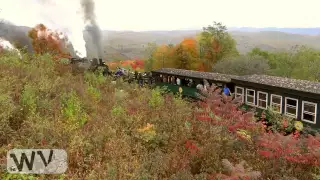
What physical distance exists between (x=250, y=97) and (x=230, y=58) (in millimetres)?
29774

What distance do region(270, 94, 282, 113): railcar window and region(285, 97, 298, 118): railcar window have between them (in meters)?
0.44

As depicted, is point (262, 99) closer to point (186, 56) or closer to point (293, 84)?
point (293, 84)

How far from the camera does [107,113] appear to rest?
10906mm

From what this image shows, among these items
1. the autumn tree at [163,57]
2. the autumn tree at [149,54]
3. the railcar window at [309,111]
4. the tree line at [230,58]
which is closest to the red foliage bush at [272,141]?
the railcar window at [309,111]

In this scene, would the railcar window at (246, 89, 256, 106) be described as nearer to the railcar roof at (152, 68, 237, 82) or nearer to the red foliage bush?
the railcar roof at (152, 68, 237, 82)

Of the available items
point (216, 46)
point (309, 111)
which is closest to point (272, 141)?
point (309, 111)

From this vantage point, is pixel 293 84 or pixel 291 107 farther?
pixel 293 84

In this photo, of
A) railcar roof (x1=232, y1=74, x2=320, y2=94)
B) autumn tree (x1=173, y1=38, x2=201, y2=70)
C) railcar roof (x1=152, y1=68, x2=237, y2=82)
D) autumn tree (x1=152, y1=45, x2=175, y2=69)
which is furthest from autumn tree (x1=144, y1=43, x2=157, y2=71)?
railcar roof (x1=232, y1=74, x2=320, y2=94)

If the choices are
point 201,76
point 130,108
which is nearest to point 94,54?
point 201,76

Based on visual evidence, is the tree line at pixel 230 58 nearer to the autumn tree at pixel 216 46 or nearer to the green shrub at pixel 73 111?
the autumn tree at pixel 216 46

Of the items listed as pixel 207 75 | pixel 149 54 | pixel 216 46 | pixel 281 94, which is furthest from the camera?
pixel 149 54

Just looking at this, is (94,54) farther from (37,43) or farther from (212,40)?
(212,40)

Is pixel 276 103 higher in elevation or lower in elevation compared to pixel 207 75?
lower

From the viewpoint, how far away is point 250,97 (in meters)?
18.0
